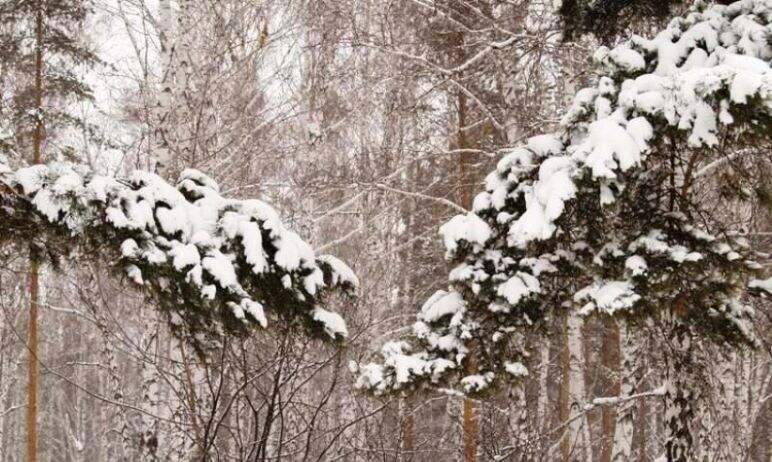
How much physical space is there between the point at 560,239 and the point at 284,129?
8.10 m

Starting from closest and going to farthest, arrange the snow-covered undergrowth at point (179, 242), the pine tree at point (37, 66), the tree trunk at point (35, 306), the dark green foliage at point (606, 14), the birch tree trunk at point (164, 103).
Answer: the snow-covered undergrowth at point (179, 242) → the dark green foliage at point (606, 14) → the birch tree trunk at point (164, 103) → the tree trunk at point (35, 306) → the pine tree at point (37, 66)

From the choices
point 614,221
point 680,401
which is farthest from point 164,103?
point 680,401

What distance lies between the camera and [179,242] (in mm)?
3637

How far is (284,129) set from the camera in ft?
37.7

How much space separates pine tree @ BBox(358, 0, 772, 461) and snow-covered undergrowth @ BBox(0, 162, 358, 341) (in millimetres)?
907

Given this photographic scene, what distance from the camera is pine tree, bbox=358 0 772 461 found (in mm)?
Result: 3465

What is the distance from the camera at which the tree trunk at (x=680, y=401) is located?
171 inches

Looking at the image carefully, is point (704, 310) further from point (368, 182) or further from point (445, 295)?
point (368, 182)

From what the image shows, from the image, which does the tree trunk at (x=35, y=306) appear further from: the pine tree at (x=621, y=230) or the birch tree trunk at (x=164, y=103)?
the pine tree at (x=621, y=230)

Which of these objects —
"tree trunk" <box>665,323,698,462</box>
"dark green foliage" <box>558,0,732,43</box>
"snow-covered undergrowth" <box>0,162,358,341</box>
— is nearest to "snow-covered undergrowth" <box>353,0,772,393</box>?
"tree trunk" <box>665,323,698,462</box>

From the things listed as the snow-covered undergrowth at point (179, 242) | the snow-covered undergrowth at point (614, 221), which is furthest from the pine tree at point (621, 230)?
the snow-covered undergrowth at point (179, 242)

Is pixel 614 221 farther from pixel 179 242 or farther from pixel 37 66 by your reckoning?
pixel 37 66

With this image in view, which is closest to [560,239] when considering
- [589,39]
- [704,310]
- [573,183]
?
[573,183]

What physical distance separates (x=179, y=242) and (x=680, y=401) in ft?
10.5
